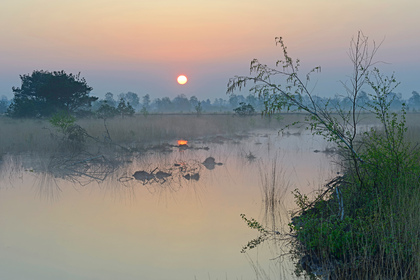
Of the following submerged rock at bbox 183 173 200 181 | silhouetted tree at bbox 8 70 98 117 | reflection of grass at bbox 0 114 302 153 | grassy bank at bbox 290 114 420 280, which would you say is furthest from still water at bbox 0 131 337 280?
silhouetted tree at bbox 8 70 98 117

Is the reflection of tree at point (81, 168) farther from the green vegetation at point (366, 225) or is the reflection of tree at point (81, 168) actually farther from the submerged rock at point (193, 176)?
the green vegetation at point (366, 225)

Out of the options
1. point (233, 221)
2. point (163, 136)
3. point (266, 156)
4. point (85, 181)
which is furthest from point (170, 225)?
point (163, 136)

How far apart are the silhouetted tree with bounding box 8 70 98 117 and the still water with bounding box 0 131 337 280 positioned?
17810 mm

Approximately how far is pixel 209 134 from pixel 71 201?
20609 millimetres

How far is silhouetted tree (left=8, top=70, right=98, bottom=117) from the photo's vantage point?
3331 cm

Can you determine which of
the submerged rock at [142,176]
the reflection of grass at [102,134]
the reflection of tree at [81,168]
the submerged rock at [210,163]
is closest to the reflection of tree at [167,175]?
the submerged rock at [142,176]

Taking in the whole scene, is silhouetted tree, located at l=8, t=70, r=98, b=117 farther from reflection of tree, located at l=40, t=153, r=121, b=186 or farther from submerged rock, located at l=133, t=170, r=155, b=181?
submerged rock, located at l=133, t=170, r=155, b=181

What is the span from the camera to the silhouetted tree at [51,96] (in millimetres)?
33312

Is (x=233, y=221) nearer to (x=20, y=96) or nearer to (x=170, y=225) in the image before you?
(x=170, y=225)

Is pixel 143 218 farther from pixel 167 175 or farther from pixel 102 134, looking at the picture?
pixel 102 134

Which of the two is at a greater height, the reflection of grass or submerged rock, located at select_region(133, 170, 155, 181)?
the reflection of grass

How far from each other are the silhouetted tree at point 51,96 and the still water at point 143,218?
Answer: 17.8 metres

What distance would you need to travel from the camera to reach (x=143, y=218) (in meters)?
8.97

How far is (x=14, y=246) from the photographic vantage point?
7.17 meters
